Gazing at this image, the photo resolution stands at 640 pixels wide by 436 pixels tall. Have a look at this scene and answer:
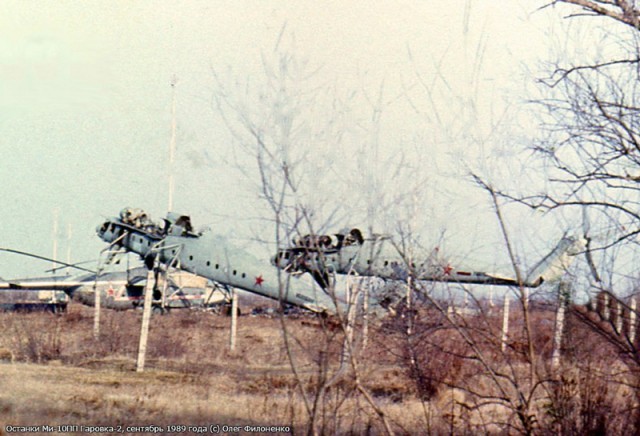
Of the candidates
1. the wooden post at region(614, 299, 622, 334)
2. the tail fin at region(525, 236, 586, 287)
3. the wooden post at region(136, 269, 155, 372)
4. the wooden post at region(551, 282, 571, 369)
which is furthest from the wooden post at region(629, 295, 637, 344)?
the wooden post at region(136, 269, 155, 372)

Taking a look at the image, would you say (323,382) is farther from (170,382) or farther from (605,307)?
(170,382)

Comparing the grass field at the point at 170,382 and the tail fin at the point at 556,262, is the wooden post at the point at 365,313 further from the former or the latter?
the tail fin at the point at 556,262

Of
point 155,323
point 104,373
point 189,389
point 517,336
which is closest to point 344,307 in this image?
point 517,336

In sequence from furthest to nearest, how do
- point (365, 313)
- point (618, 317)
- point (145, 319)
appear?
point (145, 319)
point (365, 313)
point (618, 317)

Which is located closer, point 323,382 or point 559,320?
point 323,382

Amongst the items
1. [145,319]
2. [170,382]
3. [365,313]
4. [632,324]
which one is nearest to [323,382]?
[365,313]

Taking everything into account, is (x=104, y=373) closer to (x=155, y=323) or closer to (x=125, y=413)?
(x=125, y=413)
